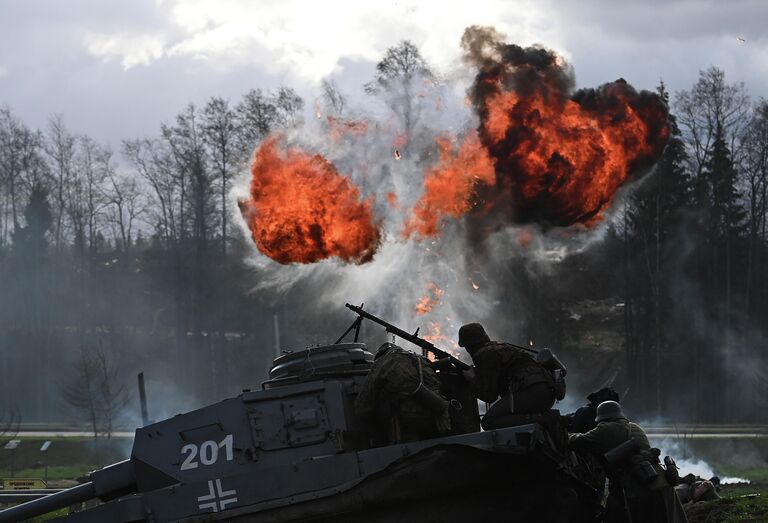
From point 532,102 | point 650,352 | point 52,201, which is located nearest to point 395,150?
point 532,102

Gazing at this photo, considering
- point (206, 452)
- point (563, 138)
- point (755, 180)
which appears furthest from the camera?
point (755, 180)

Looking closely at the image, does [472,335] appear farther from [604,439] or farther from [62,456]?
[62,456]

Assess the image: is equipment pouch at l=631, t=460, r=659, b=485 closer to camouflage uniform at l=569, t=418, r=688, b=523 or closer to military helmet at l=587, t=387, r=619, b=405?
camouflage uniform at l=569, t=418, r=688, b=523

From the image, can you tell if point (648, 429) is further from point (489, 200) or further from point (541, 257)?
point (489, 200)

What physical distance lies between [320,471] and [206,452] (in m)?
1.38

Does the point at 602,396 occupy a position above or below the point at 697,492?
above

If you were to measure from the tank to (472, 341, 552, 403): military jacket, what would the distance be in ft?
1.19

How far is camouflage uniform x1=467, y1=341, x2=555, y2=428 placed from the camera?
1225 centimetres

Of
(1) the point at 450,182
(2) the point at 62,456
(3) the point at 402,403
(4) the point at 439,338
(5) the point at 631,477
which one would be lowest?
(2) the point at 62,456

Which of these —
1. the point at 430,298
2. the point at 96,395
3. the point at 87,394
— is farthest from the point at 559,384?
the point at 96,395

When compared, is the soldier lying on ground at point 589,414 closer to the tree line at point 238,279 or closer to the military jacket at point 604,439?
the military jacket at point 604,439

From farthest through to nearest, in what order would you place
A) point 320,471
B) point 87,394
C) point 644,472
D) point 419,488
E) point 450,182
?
point 87,394 < point 450,182 < point 644,472 < point 320,471 < point 419,488

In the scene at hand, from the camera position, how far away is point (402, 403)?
11.6 m

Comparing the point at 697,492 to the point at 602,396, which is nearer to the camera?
the point at 602,396
